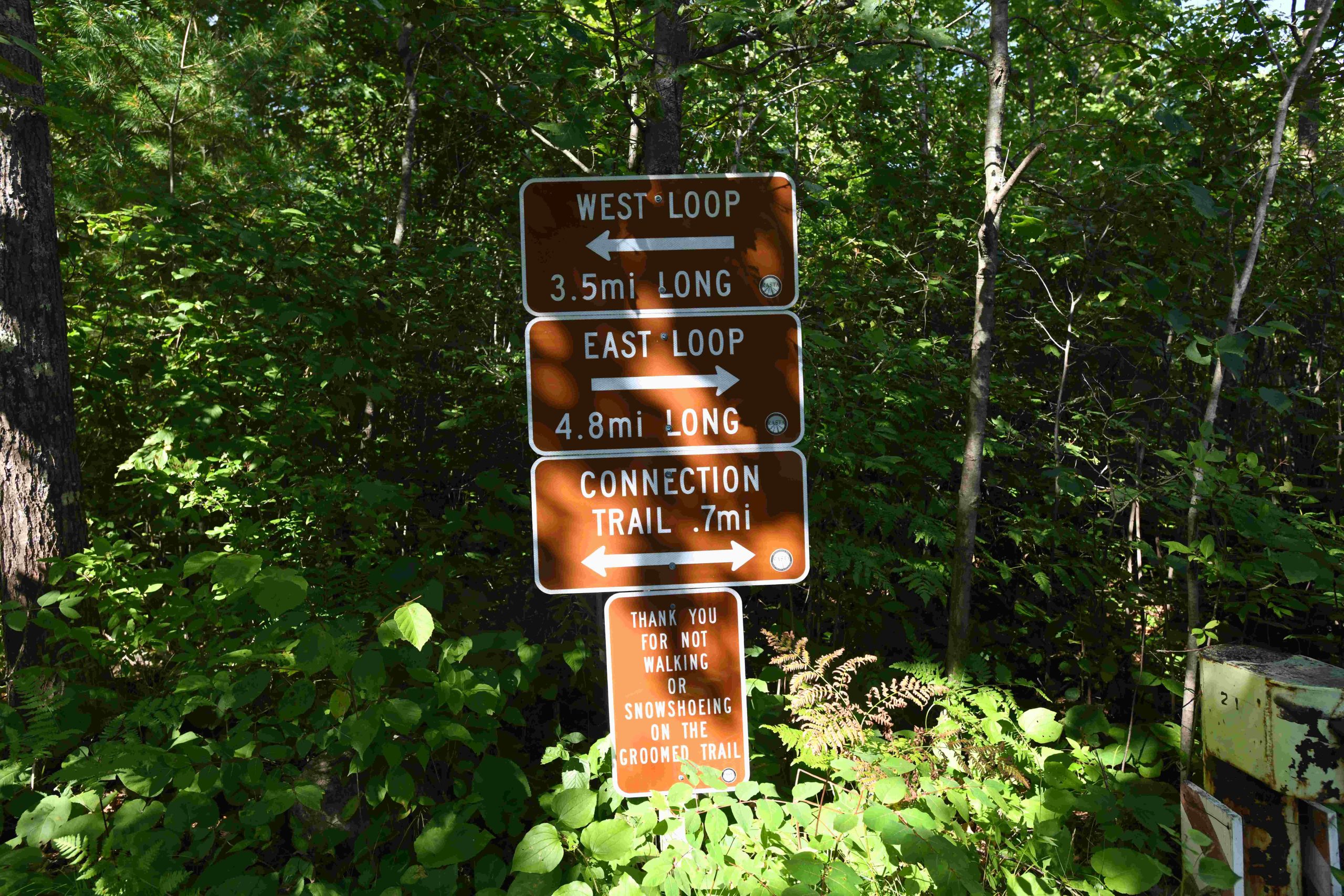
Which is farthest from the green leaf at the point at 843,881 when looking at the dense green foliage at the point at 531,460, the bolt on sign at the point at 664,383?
the bolt on sign at the point at 664,383

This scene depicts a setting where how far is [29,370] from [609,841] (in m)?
4.03

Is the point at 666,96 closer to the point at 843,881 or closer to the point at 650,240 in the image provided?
the point at 650,240

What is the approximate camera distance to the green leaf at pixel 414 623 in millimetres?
1868

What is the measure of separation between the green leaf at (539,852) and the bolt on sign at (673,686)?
210mm

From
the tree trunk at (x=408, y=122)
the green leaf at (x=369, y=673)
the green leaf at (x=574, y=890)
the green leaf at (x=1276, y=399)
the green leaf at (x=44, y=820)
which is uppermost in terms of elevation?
the tree trunk at (x=408, y=122)

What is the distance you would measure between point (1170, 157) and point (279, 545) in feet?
20.4

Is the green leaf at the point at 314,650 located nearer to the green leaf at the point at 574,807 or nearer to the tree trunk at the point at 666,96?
the green leaf at the point at 574,807

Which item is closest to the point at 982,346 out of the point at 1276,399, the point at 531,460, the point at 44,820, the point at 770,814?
the point at 1276,399

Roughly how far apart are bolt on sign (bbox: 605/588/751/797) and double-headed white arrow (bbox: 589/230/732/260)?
36.5 inches

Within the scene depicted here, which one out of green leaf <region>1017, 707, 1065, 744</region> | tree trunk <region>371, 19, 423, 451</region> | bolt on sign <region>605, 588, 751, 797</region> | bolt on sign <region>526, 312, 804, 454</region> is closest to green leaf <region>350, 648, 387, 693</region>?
bolt on sign <region>605, 588, 751, 797</region>

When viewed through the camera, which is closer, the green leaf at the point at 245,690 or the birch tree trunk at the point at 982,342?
the green leaf at the point at 245,690

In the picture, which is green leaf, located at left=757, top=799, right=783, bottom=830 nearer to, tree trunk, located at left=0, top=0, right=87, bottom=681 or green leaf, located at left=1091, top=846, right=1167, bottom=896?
green leaf, located at left=1091, top=846, right=1167, bottom=896

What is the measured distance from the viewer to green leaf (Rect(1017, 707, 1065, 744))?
6.84 feet

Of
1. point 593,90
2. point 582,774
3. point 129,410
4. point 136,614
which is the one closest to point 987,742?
point 582,774
